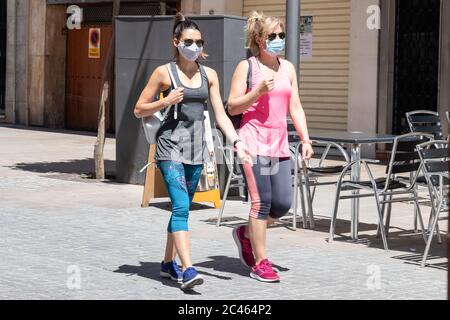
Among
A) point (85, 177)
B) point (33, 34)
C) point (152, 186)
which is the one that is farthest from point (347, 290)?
point (33, 34)

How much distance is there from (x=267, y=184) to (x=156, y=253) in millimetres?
1570

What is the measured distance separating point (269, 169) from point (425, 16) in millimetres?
10398

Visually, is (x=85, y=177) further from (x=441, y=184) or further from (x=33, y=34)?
(x=33, y=34)

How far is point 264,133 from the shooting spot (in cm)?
776

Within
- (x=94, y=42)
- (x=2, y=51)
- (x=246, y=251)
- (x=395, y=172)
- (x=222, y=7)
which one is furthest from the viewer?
(x=2, y=51)

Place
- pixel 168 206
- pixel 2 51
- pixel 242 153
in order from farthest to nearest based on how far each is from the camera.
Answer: pixel 2 51 < pixel 168 206 < pixel 242 153

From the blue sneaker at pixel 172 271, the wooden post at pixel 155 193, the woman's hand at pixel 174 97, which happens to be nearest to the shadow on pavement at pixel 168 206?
the wooden post at pixel 155 193

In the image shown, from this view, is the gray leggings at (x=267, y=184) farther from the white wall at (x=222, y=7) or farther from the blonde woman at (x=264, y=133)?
the white wall at (x=222, y=7)

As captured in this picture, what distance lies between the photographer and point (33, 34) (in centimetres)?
2516

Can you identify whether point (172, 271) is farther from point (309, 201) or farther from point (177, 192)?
point (309, 201)

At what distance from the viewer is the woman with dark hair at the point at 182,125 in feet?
24.5

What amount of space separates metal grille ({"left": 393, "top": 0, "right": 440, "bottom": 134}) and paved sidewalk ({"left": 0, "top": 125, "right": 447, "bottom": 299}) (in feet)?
15.0

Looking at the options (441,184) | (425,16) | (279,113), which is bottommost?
(441,184)

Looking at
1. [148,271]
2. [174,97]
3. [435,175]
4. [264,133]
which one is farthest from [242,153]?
[435,175]
